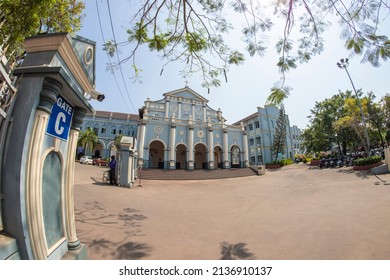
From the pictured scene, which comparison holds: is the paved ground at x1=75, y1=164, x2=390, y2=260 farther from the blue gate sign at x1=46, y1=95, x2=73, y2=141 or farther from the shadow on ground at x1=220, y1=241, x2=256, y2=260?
the blue gate sign at x1=46, y1=95, x2=73, y2=141

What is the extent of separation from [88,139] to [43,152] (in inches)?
1313

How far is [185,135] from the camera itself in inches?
1009

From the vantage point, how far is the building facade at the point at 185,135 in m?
24.0

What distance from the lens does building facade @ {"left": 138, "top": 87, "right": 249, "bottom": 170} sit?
24000 millimetres

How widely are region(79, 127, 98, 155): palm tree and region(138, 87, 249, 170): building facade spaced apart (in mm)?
11372

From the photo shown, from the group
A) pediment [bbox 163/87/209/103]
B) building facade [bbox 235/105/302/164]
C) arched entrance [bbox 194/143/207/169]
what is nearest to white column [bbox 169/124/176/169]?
arched entrance [bbox 194/143/207/169]

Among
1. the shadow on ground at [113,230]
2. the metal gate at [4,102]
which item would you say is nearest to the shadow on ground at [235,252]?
the shadow on ground at [113,230]

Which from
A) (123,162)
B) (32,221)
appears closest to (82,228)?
(32,221)

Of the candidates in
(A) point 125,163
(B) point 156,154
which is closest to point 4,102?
(A) point 125,163

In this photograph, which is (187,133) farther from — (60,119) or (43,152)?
(43,152)

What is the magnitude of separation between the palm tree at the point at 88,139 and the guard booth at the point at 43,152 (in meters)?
32.6

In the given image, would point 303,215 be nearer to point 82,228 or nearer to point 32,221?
point 82,228

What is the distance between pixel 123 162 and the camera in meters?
10.5

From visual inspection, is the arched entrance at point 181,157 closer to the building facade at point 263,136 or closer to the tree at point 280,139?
the building facade at point 263,136
